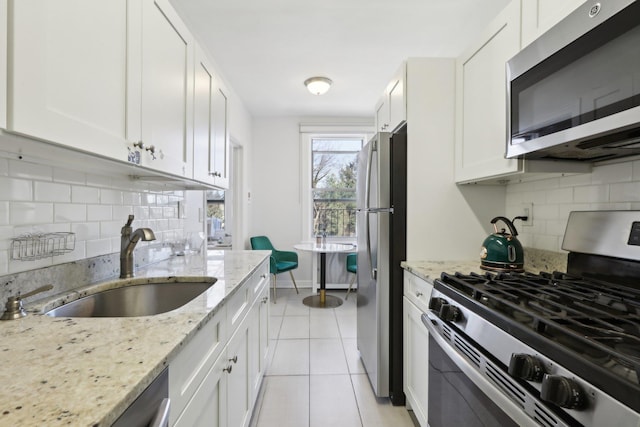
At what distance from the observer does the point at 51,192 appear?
110cm

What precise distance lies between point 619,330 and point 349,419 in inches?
59.3

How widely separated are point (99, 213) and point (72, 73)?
750mm

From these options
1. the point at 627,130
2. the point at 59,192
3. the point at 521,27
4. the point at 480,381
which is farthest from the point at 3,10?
the point at 521,27

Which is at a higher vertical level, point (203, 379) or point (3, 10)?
point (3, 10)

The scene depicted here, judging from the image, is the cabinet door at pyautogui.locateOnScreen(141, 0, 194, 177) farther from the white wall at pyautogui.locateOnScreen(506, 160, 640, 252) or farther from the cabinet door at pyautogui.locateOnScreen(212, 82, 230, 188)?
the white wall at pyautogui.locateOnScreen(506, 160, 640, 252)

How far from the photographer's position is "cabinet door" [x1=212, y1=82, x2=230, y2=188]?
6.49 ft

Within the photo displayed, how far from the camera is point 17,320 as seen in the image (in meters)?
0.84

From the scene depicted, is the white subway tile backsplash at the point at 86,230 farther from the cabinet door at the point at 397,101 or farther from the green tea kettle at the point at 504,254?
the green tea kettle at the point at 504,254

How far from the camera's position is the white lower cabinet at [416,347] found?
1.51 meters

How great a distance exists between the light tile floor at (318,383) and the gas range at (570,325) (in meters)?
0.92

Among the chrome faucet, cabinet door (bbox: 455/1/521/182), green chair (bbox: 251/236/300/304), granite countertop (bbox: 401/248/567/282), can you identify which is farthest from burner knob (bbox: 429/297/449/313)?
→ green chair (bbox: 251/236/300/304)

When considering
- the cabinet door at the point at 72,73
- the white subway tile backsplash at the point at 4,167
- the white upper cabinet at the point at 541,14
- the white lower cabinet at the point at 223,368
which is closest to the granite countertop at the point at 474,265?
the white lower cabinet at the point at 223,368

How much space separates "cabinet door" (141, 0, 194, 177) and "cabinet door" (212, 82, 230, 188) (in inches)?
16.3

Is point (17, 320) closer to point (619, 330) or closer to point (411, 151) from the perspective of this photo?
point (619, 330)
